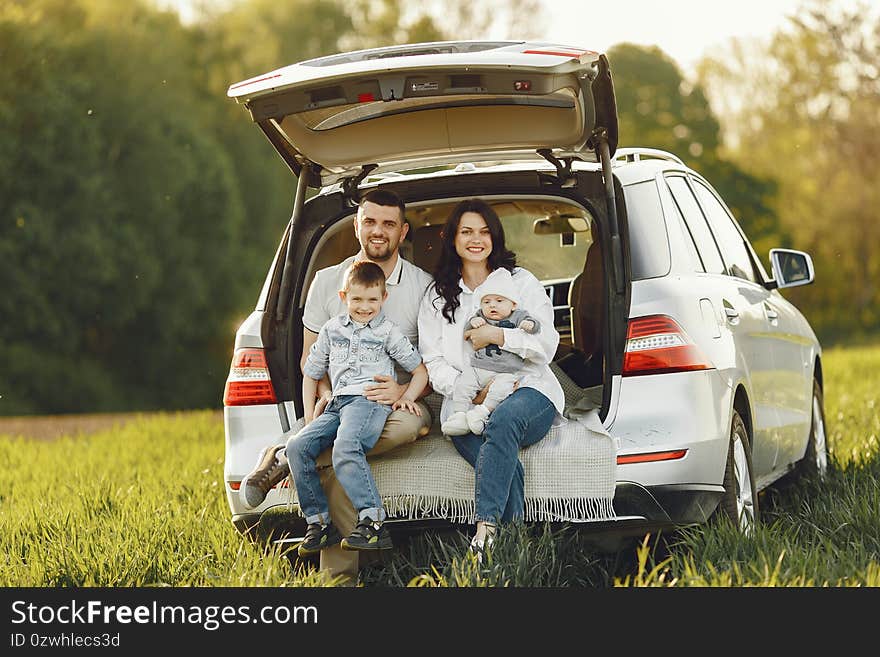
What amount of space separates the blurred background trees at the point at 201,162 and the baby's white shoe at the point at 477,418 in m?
28.4

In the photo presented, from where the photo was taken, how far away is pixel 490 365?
5.09 metres

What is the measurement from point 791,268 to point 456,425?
113 inches

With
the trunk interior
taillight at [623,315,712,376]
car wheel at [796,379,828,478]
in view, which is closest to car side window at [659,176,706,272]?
the trunk interior

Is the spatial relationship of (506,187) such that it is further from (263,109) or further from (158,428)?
(158,428)

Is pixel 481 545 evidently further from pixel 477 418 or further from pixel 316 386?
pixel 316 386

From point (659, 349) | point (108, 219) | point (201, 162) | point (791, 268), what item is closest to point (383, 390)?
point (659, 349)

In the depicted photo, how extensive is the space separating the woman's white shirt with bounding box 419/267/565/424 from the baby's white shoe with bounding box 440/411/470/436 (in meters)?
0.09

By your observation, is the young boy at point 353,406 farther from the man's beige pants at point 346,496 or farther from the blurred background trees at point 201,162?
the blurred background trees at point 201,162

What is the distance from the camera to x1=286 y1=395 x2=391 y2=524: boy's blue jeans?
4.87 m

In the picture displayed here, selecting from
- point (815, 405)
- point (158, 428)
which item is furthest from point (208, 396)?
point (815, 405)

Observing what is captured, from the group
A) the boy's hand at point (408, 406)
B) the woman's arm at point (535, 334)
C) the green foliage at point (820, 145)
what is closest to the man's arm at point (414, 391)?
the boy's hand at point (408, 406)

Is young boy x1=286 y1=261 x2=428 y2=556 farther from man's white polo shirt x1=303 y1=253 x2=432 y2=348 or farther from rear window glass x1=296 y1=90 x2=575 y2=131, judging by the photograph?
rear window glass x1=296 y1=90 x2=575 y2=131

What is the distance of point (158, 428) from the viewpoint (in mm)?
11617

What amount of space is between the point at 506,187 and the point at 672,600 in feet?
6.78
